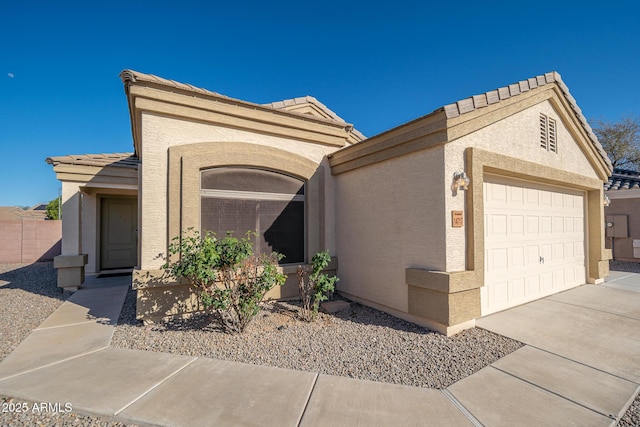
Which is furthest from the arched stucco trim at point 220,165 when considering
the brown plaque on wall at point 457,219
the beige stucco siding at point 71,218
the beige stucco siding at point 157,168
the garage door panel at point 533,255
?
the beige stucco siding at point 71,218

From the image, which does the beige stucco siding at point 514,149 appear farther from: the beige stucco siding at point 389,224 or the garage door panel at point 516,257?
the garage door panel at point 516,257

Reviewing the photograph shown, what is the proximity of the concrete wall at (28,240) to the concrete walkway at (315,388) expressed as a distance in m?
13.4

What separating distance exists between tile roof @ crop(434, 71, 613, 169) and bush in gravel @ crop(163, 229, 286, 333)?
4171 mm

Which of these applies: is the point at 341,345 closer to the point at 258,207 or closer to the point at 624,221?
the point at 258,207

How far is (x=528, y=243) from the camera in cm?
638

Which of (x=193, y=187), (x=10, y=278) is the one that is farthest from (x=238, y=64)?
(x=10, y=278)

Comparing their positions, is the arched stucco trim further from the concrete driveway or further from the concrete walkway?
the concrete driveway

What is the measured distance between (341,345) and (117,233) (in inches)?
395

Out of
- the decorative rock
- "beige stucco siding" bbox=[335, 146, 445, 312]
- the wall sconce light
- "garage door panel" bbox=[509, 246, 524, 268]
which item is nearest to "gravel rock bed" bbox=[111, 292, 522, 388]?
the decorative rock

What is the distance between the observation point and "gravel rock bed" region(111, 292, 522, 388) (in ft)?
11.7

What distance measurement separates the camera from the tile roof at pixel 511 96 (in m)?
4.77

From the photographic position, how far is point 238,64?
39.8ft

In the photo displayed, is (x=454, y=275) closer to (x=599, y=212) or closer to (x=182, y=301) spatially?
(x=182, y=301)

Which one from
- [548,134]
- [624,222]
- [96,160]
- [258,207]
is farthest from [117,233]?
[624,222]
